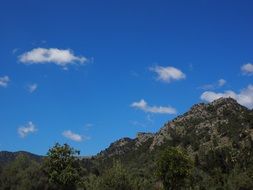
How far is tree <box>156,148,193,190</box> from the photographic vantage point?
90.4 m

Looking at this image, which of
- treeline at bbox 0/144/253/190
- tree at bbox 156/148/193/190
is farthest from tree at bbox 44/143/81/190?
tree at bbox 156/148/193/190

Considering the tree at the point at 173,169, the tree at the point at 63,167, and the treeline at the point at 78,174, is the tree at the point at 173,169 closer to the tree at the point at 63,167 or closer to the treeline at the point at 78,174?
the treeline at the point at 78,174

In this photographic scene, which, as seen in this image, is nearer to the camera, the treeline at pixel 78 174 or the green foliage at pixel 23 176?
the treeline at pixel 78 174

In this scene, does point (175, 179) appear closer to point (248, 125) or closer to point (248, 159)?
point (248, 159)

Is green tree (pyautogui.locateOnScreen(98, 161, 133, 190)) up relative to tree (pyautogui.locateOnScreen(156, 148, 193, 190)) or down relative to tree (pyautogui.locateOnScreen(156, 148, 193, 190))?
down

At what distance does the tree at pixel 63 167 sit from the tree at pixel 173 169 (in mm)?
15999

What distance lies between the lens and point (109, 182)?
87.8m

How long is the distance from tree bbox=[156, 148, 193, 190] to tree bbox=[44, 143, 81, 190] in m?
16.0

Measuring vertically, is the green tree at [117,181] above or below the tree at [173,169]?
below

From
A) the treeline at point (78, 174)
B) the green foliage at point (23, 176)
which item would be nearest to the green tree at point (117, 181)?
the treeline at point (78, 174)

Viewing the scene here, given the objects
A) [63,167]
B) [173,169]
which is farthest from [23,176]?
[173,169]

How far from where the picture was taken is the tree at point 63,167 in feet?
271

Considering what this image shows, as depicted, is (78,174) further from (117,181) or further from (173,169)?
(173,169)

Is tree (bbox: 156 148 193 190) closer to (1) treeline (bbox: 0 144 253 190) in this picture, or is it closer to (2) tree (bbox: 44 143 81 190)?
(1) treeline (bbox: 0 144 253 190)
